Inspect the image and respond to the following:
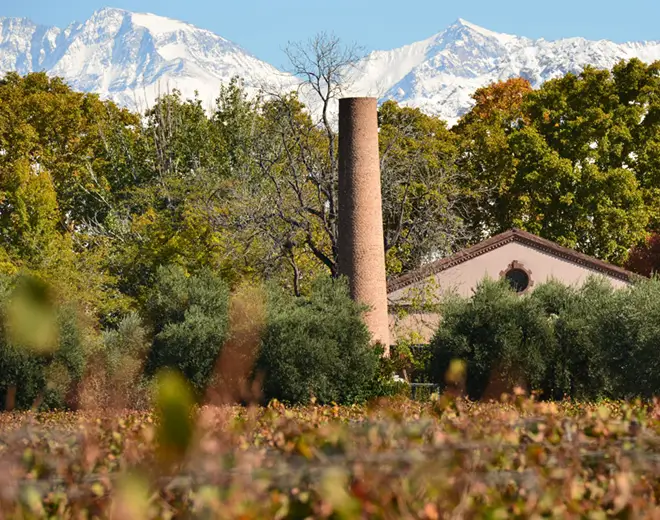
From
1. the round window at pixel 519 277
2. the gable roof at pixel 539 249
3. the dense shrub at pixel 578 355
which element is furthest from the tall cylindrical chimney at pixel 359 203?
the round window at pixel 519 277

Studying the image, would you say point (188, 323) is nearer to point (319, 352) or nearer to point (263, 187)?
point (319, 352)

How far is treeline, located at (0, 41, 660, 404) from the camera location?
31.7 m

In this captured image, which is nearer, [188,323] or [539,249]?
[188,323]

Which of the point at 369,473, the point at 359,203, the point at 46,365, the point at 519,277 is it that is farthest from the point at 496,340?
the point at 369,473

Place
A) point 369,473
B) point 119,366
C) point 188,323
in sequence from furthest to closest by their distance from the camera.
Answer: point 119,366 → point 188,323 → point 369,473

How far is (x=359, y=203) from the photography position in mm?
27281

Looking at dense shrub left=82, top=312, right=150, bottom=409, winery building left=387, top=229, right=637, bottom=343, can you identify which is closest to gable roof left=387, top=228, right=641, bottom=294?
winery building left=387, top=229, right=637, bottom=343

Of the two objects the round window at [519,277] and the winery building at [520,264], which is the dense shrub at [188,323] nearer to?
the winery building at [520,264]

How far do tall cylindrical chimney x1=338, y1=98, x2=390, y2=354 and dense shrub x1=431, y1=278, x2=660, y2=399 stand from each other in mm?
2060

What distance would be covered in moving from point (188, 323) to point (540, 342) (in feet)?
26.3

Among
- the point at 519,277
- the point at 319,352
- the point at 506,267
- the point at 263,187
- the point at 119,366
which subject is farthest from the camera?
the point at 519,277

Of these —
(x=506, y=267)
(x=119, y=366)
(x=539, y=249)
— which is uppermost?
(x=539, y=249)

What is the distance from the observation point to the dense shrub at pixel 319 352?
83.4 ft

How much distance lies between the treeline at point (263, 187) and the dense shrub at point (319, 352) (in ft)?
2.00
